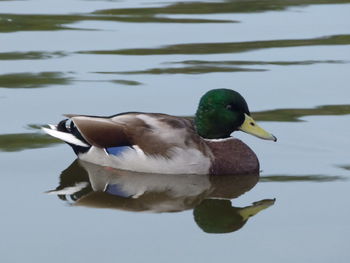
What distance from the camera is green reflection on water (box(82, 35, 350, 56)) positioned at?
14.0 metres

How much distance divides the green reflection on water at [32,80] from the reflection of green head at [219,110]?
2.47 metres

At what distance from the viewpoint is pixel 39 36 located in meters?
14.9

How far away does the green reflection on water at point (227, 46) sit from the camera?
1398cm

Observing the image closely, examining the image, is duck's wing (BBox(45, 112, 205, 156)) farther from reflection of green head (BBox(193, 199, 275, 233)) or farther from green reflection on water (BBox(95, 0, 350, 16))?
green reflection on water (BBox(95, 0, 350, 16))

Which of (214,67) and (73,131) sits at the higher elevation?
(73,131)

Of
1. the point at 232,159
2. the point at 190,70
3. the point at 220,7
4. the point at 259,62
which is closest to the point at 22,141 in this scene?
the point at 232,159

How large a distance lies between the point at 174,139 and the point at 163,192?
2.02 feet

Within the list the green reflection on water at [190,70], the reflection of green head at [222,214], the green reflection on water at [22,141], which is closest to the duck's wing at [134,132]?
the green reflection on water at [22,141]

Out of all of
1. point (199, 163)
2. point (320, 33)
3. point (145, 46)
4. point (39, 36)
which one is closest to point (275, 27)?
point (320, 33)

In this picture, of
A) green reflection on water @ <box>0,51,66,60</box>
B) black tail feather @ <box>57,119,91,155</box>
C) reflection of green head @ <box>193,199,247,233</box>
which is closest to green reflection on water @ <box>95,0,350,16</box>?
green reflection on water @ <box>0,51,66,60</box>

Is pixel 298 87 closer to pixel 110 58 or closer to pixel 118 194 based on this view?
pixel 110 58

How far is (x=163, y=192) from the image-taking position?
9.87m

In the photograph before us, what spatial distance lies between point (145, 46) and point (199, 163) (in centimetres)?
406

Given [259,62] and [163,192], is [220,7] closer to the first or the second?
[259,62]
